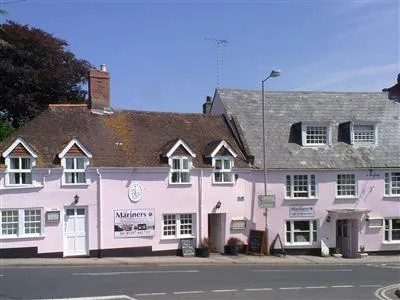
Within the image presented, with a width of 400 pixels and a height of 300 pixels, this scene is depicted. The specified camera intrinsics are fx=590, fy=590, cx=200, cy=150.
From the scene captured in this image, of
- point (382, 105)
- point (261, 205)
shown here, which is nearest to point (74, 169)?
point (261, 205)

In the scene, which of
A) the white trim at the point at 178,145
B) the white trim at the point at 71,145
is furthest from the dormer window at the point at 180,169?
the white trim at the point at 71,145

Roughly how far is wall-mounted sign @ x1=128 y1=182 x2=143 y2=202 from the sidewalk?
118 inches

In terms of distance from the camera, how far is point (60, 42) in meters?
47.9

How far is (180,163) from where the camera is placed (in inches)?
1219

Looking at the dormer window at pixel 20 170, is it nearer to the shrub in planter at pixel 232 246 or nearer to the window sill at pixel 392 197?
the shrub in planter at pixel 232 246

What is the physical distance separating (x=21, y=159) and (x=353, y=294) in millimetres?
16217

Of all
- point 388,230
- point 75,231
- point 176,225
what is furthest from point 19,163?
point 388,230

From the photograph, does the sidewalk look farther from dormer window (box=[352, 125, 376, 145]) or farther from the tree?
the tree

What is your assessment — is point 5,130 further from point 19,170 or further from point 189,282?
point 189,282

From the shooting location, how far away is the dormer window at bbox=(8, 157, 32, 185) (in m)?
27.1

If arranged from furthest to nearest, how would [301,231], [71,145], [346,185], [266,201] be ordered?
[346,185]
[301,231]
[266,201]
[71,145]

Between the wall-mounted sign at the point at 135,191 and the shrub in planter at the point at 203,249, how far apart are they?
4134 millimetres

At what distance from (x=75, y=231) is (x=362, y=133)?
62.4 ft

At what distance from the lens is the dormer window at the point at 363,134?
36.8 meters
